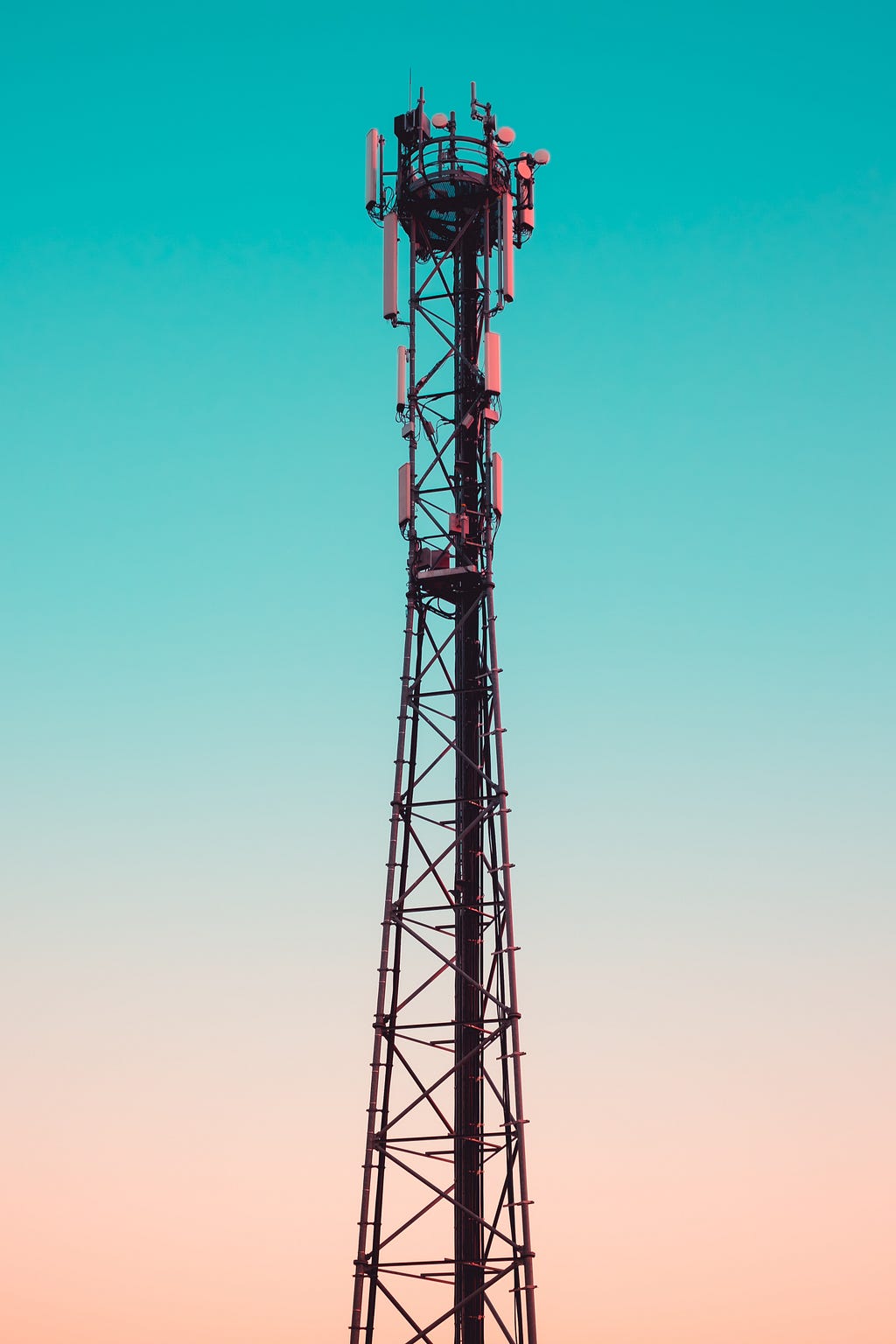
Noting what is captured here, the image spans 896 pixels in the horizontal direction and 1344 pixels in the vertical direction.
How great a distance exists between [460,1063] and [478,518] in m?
16.7

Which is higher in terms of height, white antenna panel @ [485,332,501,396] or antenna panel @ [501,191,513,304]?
antenna panel @ [501,191,513,304]

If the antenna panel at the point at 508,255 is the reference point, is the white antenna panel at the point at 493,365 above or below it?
below

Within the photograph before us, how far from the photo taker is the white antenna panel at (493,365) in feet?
190

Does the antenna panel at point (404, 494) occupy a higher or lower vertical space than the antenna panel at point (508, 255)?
lower

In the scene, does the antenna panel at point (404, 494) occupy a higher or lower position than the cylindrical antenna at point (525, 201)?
lower

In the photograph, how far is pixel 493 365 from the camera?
57969 mm

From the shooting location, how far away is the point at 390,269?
2331 inches

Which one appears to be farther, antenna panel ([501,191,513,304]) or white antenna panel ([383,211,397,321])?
white antenna panel ([383,211,397,321])

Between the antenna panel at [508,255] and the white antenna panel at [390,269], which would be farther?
the white antenna panel at [390,269]

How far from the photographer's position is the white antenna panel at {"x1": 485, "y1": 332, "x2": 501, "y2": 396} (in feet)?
190

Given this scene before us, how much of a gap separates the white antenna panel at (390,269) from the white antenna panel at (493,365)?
10.8 ft

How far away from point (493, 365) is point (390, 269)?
4.78 metres

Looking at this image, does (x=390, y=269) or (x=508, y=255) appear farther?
(x=390, y=269)

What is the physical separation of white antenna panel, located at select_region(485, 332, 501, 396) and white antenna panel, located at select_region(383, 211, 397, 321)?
328cm
